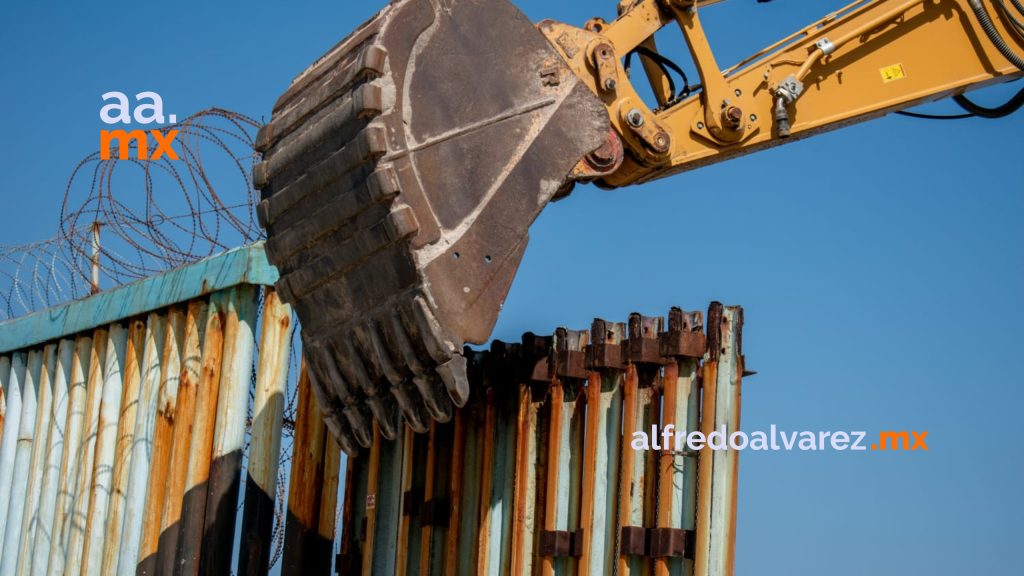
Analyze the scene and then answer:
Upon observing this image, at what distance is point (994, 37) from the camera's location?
7.63m

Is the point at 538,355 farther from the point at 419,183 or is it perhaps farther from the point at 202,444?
the point at 202,444

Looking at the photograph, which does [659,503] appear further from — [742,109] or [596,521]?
[742,109]

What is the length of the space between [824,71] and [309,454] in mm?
3853

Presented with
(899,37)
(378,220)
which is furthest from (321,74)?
(899,37)

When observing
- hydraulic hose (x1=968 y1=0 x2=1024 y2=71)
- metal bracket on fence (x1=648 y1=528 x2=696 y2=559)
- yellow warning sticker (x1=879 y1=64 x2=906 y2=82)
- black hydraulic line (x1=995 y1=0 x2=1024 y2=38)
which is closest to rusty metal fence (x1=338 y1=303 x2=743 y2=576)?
metal bracket on fence (x1=648 y1=528 x2=696 y2=559)

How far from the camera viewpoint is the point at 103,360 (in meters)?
9.82

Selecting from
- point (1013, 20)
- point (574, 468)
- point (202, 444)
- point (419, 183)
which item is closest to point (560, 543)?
point (574, 468)

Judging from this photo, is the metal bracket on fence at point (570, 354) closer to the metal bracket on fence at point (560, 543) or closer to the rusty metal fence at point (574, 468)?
the rusty metal fence at point (574, 468)

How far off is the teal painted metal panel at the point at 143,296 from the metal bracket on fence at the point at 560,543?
262cm

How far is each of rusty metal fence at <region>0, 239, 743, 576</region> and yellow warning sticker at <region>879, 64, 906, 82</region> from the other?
1.76 meters

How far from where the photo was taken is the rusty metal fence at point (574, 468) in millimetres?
6781

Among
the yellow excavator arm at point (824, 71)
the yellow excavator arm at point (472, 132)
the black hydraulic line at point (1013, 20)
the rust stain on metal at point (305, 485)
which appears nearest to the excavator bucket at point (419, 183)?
the yellow excavator arm at point (472, 132)

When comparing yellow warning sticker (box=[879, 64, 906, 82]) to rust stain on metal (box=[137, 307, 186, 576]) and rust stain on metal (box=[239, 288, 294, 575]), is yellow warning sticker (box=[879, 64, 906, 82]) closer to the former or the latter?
rust stain on metal (box=[239, 288, 294, 575])

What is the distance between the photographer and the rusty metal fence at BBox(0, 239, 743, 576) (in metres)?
6.93
